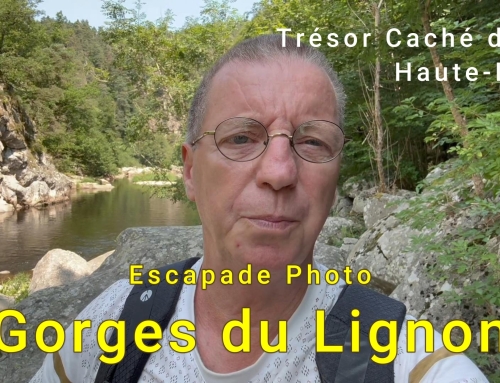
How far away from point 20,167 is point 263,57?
28414 millimetres

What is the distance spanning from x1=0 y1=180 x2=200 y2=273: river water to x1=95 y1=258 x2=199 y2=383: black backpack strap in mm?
16415

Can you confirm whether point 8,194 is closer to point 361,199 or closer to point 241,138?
point 361,199

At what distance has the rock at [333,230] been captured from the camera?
19.8 ft

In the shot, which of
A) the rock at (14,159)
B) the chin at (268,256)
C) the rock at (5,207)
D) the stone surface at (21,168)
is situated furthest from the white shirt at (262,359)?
the rock at (14,159)

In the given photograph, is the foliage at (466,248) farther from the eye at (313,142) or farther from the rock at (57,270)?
the rock at (57,270)

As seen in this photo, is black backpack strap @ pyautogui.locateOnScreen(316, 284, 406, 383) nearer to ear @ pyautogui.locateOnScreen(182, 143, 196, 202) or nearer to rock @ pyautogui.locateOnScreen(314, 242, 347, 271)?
ear @ pyautogui.locateOnScreen(182, 143, 196, 202)

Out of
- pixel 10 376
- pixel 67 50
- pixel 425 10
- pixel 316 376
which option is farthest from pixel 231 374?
pixel 67 50

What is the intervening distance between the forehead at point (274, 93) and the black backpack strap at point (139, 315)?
0.41 metres

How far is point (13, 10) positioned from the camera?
28.3 m

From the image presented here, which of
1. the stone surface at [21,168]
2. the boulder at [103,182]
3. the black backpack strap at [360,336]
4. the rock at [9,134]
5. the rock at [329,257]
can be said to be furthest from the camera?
the boulder at [103,182]

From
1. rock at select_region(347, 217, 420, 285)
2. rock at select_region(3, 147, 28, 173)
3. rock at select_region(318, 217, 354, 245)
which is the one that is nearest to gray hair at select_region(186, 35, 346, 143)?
rock at select_region(347, 217, 420, 285)

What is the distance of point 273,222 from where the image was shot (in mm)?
939

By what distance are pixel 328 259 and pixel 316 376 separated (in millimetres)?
2574

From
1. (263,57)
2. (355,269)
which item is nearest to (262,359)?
(263,57)
